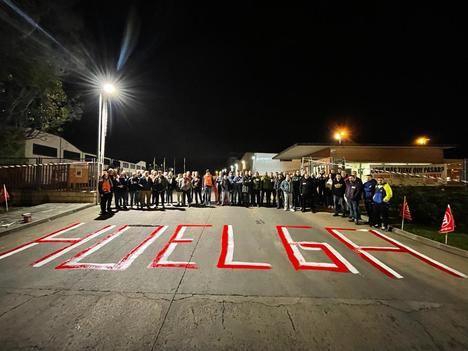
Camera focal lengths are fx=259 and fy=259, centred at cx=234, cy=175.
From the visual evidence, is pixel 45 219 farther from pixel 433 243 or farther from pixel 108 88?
pixel 433 243

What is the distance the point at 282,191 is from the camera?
13211mm

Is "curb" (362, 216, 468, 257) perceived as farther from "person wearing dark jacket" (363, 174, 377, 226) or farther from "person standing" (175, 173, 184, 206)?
"person standing" (175, 173, 184, 206)

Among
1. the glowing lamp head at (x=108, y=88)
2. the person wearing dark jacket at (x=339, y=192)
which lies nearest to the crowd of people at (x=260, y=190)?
the person wearing dark jacket at (x=339, y=192)

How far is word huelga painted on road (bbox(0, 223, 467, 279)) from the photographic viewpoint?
556cm

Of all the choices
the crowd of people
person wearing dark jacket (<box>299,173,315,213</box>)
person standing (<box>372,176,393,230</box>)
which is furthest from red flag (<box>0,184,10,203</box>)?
person standing (<box>372,176,393,230</box>)

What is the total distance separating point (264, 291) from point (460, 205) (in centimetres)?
1012

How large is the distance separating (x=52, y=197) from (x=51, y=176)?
1267mm

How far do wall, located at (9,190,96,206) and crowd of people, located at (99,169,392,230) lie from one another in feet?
7.55

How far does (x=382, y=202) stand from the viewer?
30.0 ft

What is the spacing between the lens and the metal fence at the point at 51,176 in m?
13.8

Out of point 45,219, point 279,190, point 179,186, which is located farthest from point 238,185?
point 45,219

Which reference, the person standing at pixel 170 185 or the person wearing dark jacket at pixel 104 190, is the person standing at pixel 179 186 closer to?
the person standing at pixel 170 185

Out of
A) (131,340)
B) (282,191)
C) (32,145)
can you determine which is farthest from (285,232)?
(32,145)

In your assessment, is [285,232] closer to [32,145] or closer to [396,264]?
[396,264]
